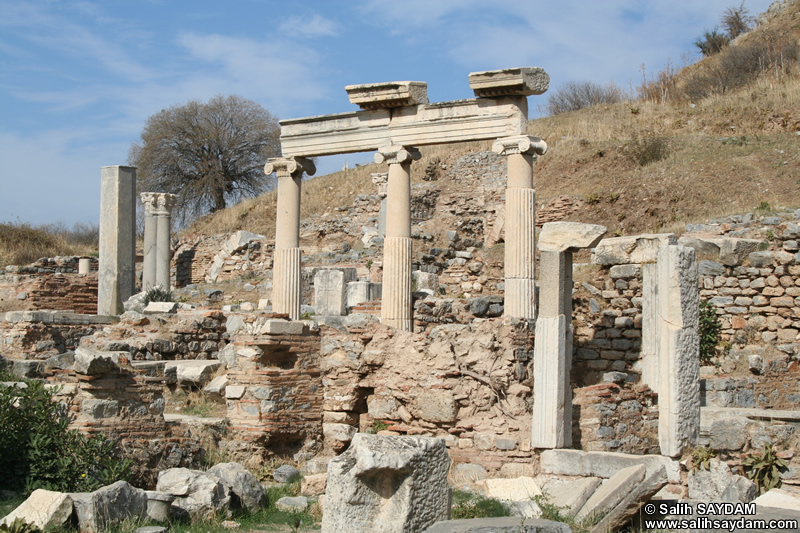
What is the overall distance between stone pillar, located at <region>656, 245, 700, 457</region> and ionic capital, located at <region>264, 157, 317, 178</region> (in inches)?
288

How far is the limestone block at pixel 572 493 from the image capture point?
27.2ft

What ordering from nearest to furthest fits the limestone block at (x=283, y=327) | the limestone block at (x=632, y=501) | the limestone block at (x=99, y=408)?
1. the limestone block at (x=632, y=501)
2. the limestone block at (x=99, y=408)
3. the limestone block at (x=283, y=327)

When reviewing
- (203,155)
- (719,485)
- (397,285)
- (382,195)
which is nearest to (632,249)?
(397,285)

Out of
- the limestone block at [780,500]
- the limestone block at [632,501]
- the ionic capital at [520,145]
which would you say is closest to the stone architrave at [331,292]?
the ionic capital at [520,145]

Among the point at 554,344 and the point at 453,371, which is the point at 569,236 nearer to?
the point at 554,344

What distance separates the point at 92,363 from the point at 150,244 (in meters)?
16.3

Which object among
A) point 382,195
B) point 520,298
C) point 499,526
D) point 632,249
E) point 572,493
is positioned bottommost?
point 572,493

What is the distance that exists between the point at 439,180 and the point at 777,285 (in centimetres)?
1614

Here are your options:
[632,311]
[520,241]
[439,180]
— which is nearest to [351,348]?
[520,241]

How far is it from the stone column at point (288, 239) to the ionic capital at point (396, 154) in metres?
A: 1.70

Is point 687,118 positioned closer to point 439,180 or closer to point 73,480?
point 439,180

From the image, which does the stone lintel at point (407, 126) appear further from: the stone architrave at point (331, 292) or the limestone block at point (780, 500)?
the limestone block at point (780, 500)

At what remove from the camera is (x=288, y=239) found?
15211mm

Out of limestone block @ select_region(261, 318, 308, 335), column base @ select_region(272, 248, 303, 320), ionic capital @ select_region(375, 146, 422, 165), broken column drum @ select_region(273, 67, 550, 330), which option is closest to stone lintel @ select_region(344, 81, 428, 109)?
broken column drum @ select_region(273, 67, 550, 330)
